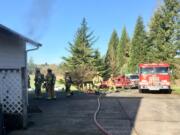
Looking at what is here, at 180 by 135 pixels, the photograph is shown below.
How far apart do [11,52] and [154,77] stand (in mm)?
15478

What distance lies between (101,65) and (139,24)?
77.1ft

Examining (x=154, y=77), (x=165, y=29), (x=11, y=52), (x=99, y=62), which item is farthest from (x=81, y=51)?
(x=11, y=52)

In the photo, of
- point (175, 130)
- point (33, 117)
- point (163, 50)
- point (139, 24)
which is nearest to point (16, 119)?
point (33, 117)

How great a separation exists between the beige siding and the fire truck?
13.5 metres

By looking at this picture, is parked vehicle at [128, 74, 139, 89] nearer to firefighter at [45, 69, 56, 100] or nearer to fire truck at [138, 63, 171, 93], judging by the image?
fire truck at [138, 63, 171, 93]

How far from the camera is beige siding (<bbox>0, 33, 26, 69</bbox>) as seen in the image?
16716mm

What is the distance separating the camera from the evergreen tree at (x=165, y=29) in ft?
186

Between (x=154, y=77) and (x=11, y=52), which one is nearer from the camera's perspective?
(x=11, y=52)

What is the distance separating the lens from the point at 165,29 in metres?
57.8

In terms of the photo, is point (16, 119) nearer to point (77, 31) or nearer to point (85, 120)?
point (85, 120)

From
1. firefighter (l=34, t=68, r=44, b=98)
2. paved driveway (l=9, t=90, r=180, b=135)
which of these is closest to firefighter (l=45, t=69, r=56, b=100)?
firefighter (l=34, t=68, r=44, b=98)

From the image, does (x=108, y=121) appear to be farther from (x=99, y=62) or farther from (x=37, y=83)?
(x=99, y=62)

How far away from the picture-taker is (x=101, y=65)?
6194 centimetres

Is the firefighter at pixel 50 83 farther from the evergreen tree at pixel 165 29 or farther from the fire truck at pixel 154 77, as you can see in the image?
the evergreen tree at pixel 165 29
